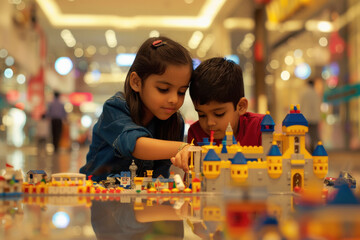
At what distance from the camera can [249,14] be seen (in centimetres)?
1196

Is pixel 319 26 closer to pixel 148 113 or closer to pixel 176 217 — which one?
pixel 148 113

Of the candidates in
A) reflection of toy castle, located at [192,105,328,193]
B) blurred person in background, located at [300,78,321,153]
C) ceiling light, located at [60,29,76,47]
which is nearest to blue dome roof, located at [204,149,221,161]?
reflection of toy castle, located at [192,105,328,193]

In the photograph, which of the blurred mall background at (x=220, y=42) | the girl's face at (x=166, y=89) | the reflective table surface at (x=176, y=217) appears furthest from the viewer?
the blurred mall background at (x=220, y=42)

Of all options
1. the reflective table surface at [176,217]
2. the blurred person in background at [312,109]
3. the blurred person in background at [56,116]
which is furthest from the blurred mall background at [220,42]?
the reflective table surface at [176,217]

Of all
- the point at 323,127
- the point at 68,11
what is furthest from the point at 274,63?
the point at 68,11

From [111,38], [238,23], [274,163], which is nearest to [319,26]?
[238,23]

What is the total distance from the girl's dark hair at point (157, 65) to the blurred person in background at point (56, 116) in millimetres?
8390

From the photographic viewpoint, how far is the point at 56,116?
33.2 feet

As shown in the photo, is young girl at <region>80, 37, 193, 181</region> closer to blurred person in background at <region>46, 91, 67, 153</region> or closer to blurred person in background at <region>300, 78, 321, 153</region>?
blurred person in background at <region>300, 78, 321, 153</region>

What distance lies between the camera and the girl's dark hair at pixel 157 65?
185 cm

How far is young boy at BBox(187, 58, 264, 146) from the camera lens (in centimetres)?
184

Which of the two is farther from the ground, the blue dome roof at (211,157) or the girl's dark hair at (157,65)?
the girl's dark hair at (157,65)

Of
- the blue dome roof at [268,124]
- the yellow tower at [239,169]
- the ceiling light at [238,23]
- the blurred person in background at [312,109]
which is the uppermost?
the ceiling light at [238,23]

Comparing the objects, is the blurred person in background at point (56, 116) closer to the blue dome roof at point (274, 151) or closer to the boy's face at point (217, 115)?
the boy's face at point (217, 115)
